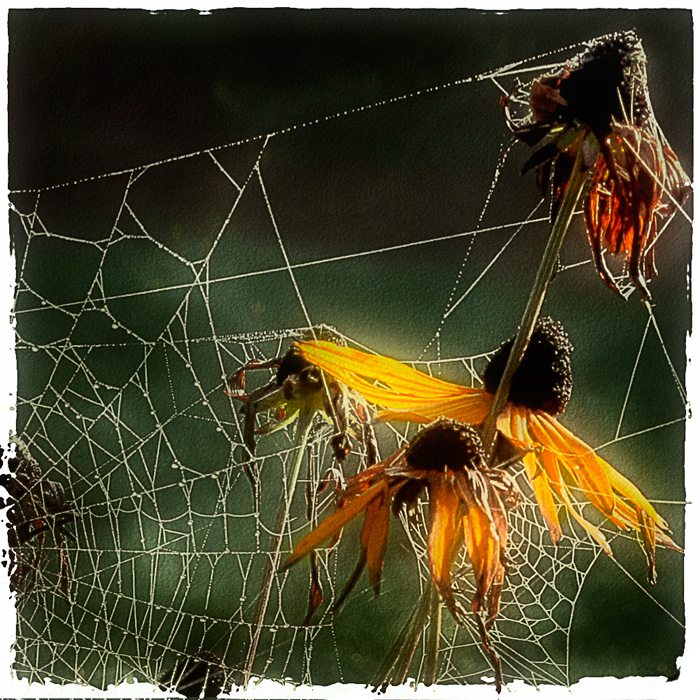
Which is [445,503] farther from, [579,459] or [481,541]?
[579,459]

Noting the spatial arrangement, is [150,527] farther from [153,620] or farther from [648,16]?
[648,16]

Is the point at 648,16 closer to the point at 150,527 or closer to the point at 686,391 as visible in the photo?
the point at 686,391

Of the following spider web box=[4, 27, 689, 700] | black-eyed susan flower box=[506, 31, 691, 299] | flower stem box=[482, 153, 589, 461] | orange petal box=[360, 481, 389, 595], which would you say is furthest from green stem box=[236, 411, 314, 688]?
black-eyed susan flower box=[506, 31, 691, 299]

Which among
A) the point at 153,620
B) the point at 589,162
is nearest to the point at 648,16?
the point at 589,162

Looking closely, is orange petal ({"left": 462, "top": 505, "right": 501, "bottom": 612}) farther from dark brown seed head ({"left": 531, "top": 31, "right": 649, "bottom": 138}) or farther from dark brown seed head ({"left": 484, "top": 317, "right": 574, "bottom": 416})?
dark brown seed head ({"left": 531, "top": 31, "right": 649, "bottom": 138})

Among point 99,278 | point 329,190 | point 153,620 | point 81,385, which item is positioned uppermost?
point 329,190

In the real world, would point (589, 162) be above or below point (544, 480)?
above

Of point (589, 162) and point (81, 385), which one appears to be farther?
point (81, 385)

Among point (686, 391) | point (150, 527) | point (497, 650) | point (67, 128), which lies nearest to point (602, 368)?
point (686, 391)
